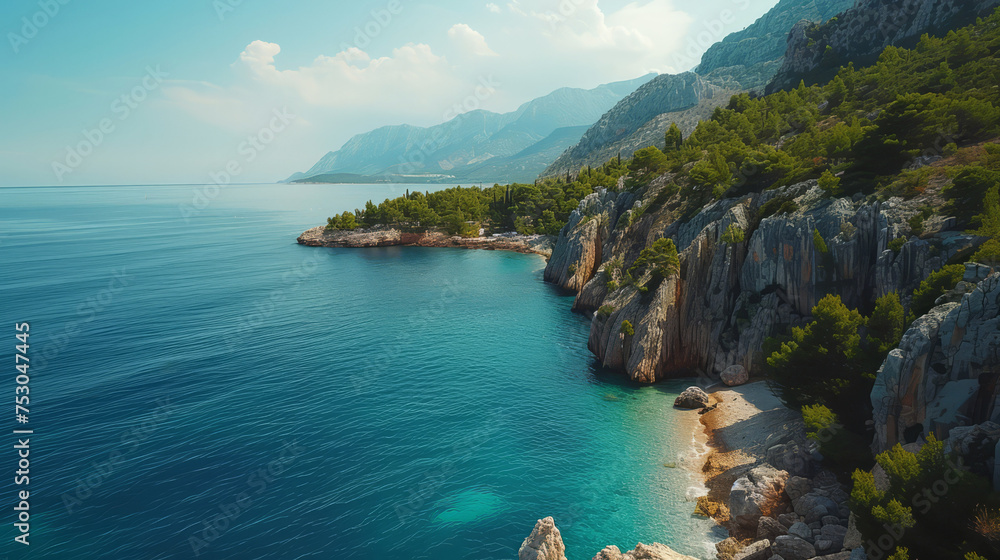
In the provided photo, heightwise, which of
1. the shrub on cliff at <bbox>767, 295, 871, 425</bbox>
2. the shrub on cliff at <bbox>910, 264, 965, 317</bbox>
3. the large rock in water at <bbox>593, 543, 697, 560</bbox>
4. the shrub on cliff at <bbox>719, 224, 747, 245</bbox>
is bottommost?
the large rock in water at <bbox>593, 543, 697, 560</bbox>

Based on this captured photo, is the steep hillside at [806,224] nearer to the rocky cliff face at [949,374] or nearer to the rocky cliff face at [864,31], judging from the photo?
the rocky cliff face at [949,374]

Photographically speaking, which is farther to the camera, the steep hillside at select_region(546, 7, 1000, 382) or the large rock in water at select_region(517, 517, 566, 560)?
the steep hillside at select_region(546, 7, 1000, 382)

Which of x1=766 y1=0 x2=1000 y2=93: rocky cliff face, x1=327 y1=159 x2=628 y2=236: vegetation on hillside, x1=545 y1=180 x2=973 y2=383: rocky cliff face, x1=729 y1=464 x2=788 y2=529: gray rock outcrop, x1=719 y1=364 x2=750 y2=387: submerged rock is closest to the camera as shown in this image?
x1=729 y1=464 x2=788 y2=529: gray rock outcrop

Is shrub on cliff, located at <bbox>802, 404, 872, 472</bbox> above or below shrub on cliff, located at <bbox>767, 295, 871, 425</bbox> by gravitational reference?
below

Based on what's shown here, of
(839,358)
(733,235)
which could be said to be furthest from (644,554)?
(733,235)

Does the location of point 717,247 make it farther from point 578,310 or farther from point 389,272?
point 389,272

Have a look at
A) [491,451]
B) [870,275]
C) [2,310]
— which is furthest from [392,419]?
[2,310]

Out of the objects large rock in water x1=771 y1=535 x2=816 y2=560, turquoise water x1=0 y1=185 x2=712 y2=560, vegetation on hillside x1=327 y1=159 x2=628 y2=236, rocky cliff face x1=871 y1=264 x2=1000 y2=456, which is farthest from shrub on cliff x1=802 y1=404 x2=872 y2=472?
vegetation on hillside x1=327 y1=159 x2=628 y2=236

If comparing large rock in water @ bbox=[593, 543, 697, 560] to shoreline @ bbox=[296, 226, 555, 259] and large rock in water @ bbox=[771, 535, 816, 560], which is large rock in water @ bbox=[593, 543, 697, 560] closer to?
large rock in water @ bbox=[771, 535, 816, 560]
